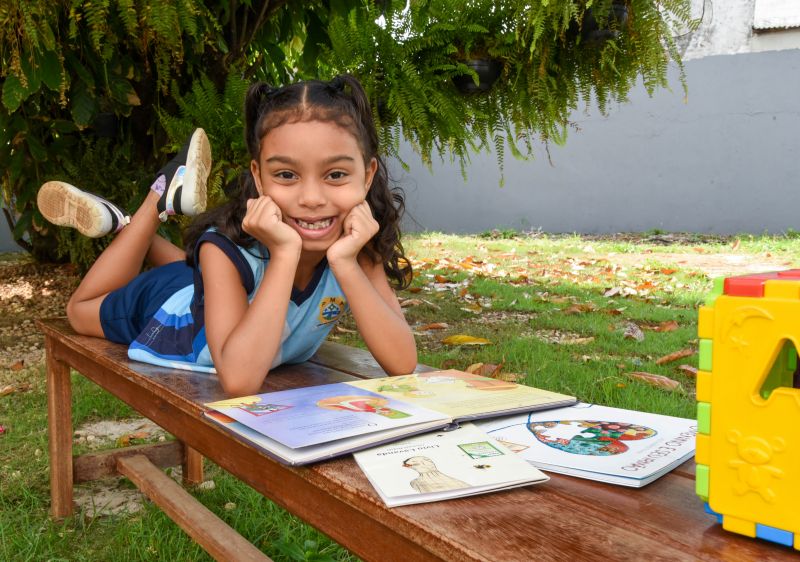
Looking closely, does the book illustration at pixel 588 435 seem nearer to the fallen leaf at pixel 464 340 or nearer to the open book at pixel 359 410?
the open book at pixel 359 410

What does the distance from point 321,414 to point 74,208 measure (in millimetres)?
1864

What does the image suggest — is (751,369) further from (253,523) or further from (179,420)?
(253,523)

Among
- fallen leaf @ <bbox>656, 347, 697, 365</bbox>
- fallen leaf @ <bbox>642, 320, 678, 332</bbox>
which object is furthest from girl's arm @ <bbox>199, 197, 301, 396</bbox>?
fallen leaf @ <bbox>642, 320, 678, 332</bbox>

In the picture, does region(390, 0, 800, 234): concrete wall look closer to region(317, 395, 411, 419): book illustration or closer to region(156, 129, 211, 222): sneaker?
region(156, 129, 211, 222): sneaker

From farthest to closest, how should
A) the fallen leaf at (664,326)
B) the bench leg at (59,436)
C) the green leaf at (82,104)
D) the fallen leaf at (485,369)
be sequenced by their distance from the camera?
the fallen leaf at (664,326)
the green leaf at (82,104)
the fallen leaf at (485,369)
the bench leg at (59,436)

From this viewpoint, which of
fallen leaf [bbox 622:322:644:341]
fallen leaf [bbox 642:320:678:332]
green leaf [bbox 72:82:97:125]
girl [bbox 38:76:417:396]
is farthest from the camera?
fallen leaf [bbox 642:320:678:332]

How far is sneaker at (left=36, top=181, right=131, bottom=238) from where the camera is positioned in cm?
256

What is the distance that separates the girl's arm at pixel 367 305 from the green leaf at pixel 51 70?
65.3 inches

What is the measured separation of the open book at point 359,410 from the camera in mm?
978

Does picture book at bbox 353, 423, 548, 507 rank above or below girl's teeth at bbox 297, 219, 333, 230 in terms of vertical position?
below

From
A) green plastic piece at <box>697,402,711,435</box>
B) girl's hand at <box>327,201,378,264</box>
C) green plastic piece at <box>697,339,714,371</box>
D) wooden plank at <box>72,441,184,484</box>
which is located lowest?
wooden plank at <box>72,441,184,484</box>

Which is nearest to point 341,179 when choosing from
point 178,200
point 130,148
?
point 178,200

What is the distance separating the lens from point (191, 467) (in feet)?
7.97

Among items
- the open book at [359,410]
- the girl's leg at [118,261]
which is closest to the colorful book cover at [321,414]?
the open book at [359,410]
